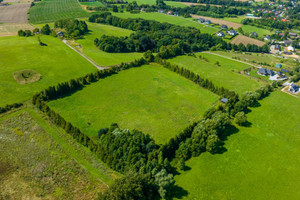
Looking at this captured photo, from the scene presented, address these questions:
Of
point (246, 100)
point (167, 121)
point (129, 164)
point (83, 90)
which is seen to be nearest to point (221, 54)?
point (246, 100)

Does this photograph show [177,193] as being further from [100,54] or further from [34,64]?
[34,64]

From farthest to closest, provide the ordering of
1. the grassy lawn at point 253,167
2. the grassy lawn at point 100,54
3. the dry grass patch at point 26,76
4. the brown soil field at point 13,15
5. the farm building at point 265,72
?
the brown soil field at point 13,15 → the grassy lawn at point 100,54 → the farm building at point 265,72 → the dry grass patch at point 26,76 → the grassy lawn at point 253,167

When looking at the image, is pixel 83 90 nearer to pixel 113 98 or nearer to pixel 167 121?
pixel 113 98

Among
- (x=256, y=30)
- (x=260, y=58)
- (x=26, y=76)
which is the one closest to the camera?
(x=26, y=76)

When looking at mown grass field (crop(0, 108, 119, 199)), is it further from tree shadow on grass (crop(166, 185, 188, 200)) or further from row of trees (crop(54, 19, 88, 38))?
row of trees (crop(54, 19, 88, 38))

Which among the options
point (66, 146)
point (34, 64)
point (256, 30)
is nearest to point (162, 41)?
point (34, 64)

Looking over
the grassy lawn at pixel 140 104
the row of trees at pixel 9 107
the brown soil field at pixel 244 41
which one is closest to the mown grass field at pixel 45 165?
the row of trees at pixel 9 107

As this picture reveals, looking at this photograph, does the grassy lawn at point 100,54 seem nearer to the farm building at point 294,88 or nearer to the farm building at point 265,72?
the farm building at point 265,72
